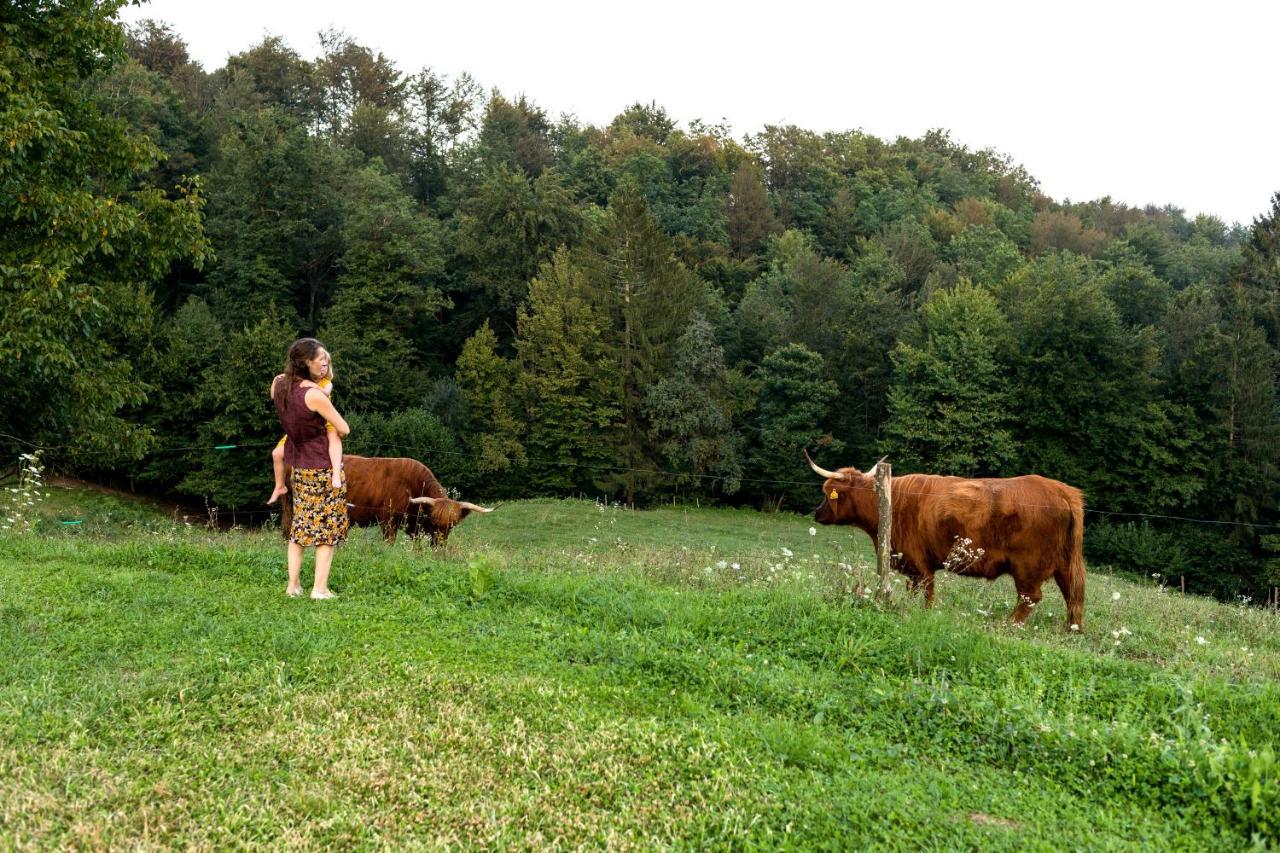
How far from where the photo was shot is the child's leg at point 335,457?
7.98 meters

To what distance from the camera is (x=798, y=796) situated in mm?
4238

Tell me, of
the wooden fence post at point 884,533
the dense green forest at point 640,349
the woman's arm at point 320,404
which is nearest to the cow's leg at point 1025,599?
the wooden fence post at point 884,533

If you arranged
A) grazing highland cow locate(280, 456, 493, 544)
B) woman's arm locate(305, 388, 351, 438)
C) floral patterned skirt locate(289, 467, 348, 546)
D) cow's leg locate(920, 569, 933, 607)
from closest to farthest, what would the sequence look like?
woman's arm locate(305, 388, 351, 438), floral patterned skirt locate(289, 467, 348, 546), cow's leg locate(920, 569, 933, 607), grazing highland cow locate(280, 456, 493, 544)

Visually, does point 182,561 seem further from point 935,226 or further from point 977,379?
point 935,226

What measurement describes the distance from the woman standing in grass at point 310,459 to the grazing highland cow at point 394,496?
6.59 meters

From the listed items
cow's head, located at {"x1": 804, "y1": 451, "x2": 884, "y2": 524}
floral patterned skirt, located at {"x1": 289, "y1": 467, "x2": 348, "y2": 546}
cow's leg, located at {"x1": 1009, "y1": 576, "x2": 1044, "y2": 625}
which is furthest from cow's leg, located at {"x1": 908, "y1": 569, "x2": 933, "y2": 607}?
floral patterned skirt, located at {"x1": 289, "y1": 467, "x2": 348, "y2": 546}

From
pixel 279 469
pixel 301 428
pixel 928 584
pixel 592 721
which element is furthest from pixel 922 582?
pixel 279 469

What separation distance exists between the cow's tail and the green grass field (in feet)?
3.05

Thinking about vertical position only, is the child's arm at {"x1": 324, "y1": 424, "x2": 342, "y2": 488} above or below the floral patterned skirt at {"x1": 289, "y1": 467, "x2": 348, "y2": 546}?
above

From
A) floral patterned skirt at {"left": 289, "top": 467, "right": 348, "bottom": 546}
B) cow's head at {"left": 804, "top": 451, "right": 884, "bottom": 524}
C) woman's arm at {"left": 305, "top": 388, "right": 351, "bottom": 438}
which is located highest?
woman's arm at {"left": 305, "top": 388, "right": 351, "bottom": 438}

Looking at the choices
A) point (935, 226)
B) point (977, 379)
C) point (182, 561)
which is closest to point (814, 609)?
point (182, 561)

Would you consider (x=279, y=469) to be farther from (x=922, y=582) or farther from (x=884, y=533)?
(x=922, y=582)

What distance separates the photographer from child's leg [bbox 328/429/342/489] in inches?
314

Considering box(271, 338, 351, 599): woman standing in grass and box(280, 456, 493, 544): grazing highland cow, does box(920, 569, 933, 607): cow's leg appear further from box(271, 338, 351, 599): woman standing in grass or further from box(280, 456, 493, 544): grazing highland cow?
box(280, 456, 493, 544): grazing highland cow
